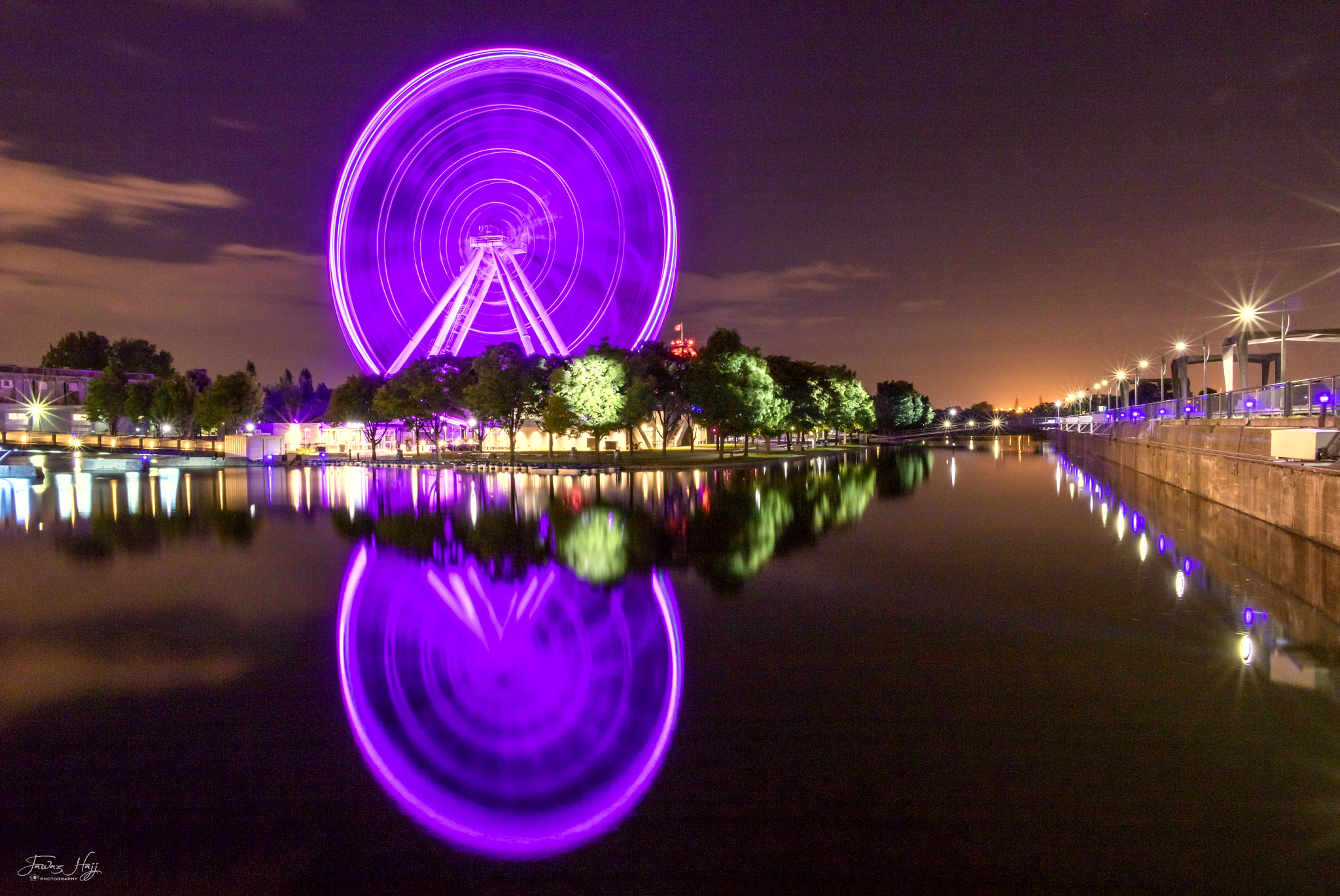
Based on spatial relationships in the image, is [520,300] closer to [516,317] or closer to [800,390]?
[516,317]

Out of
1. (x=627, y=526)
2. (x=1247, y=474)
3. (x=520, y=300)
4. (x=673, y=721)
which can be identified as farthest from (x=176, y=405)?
(x=673, y=721)

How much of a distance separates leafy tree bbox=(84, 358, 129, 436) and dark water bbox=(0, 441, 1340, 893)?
7376 centimetres

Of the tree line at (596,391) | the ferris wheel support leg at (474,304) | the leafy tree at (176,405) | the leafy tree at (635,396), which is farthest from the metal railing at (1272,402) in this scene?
the leafy tree at (176,405)

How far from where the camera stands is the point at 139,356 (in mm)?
123438

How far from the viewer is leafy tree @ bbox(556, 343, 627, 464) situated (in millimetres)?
45625

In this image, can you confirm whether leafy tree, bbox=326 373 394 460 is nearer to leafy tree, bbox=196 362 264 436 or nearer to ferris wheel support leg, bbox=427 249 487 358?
leafy tree, bbox=196 362 264 436

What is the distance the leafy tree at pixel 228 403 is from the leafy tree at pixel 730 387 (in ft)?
124

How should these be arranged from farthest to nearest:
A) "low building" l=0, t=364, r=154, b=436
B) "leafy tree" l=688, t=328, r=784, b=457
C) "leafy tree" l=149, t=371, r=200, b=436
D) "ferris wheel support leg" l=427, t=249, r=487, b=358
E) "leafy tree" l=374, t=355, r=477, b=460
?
"low building" l=0, t=364, r=154, b=436
"leafy tree" l=149, t=371, r=200, b=436
"leafy tree" l=374, t=355, r=477, b=460
"leafy tree" l=688, t=328, r=784, b=457
"ferris wheel support leg" l=427, t=249, r=487, b=358

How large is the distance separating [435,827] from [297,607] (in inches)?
256

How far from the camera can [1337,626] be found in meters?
9.40

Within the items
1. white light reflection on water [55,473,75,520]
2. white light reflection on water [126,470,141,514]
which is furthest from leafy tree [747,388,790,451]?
white light reflection on water [55,473,75,520]

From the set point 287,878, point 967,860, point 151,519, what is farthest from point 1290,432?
point 151,519

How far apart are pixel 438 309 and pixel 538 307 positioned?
514cm

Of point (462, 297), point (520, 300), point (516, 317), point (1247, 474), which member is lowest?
point (1247, 474)
